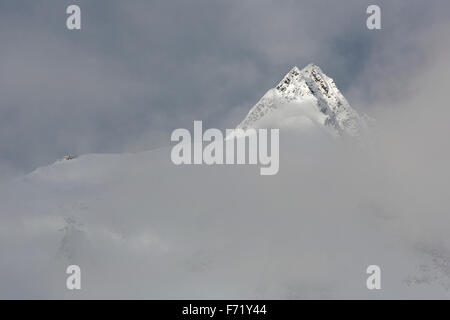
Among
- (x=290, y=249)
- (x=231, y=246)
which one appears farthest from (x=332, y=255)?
(x=231, y=246)

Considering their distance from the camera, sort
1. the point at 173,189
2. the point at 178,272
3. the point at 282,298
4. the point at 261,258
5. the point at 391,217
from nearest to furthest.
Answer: the point at 282,298
the point at 178,272
the point at 261,258
the point at 173,189
the point at 391,217

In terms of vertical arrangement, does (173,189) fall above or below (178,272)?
above

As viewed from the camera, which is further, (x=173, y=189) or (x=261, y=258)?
(x=173, y=189)

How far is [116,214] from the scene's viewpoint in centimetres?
12206

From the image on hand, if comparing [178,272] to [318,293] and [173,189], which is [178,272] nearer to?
[318,293]

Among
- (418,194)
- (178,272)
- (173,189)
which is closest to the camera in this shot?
(178,272)

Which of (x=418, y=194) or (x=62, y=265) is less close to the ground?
(x=418, y=194)

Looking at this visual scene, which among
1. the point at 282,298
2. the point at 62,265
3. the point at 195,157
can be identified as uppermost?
the point at 195,157

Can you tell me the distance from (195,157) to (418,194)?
95966mm

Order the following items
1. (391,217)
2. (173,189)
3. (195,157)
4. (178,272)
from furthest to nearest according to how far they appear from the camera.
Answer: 1. (195,157)
2. (391,217)
3. (173,189)
4. (178,272)

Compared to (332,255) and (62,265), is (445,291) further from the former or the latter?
(62,265)

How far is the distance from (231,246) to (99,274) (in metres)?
34.1

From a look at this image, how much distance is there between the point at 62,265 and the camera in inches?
3893

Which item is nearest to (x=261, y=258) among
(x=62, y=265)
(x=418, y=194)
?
(x=62, y=265)
